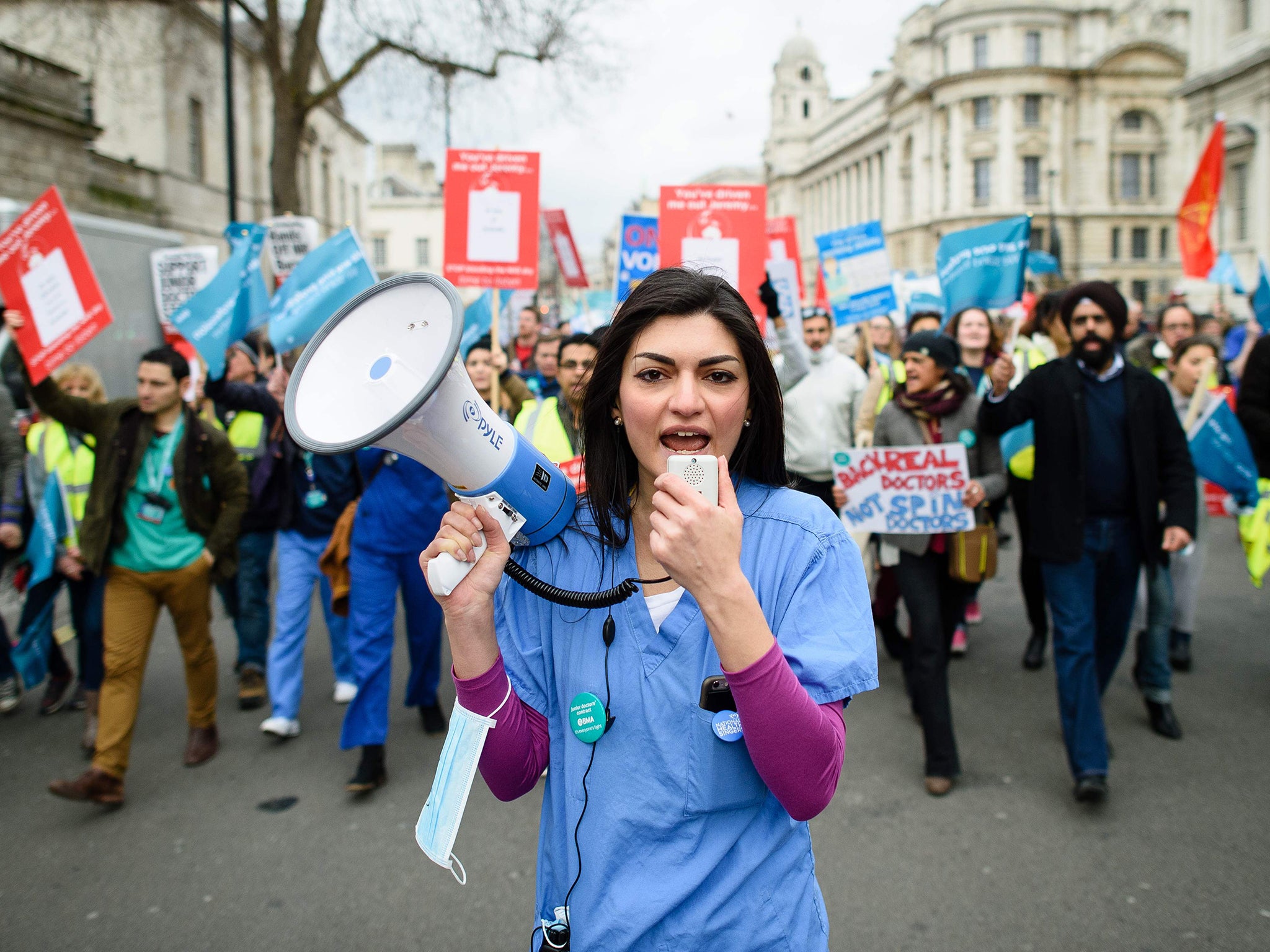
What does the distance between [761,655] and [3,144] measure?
1817cm

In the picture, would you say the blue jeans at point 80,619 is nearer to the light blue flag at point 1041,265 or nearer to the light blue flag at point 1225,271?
the light blue flag at point 1041,265

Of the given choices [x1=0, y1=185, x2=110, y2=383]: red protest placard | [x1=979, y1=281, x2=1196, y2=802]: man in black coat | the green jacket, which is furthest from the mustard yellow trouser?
[x1=979, y1=281, x2=1196, y2=802]: man in black coat

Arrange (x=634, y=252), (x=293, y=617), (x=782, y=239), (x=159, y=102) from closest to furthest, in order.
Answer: (x=293, y=617)
(x=634, y=252)
(x=782, y=239)
(x=159, y=102)

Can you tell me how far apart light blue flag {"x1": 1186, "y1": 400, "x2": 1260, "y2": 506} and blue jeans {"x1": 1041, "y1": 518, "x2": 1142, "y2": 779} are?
5.02 feet

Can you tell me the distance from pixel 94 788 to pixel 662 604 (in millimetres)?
3501

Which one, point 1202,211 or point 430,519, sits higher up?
point 1202,211

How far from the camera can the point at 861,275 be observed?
859 cm

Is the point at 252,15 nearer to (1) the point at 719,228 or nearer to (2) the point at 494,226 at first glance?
(2) the point at 494,226

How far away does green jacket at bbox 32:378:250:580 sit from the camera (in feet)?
13.6

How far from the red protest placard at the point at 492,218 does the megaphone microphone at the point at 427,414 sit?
14.2 ft

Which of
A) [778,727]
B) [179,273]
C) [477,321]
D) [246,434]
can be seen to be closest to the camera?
[778,727]

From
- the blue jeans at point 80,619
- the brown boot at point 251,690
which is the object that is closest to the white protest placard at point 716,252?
the brown boot at point 251,690

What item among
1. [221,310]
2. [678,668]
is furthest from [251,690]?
[678,668]

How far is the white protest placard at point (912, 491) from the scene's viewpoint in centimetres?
424
